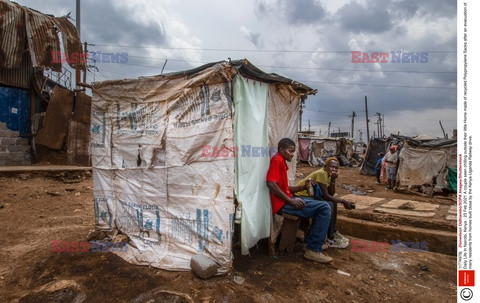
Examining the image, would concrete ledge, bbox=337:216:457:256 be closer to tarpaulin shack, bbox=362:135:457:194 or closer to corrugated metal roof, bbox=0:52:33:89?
tarpaulin shack, bbox=362:135:457:194

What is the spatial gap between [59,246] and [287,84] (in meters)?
4.14

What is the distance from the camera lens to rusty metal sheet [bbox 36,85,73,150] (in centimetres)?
1091

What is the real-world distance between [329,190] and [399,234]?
219cm

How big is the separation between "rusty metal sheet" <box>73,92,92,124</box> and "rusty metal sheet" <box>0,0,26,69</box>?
2.26 m

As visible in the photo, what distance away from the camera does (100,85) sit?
4.30 m

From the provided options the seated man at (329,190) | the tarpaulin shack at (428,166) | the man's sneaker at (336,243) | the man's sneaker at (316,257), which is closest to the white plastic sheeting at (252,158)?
the man's sneaker at (316,257)

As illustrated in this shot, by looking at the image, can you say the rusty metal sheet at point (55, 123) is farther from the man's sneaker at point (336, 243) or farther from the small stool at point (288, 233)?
the man's sneaker at point (336, 243)

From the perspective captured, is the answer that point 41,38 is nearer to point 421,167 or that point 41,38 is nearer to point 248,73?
point 248,73

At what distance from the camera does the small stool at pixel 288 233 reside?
393 centimetres

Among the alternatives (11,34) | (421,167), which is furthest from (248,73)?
(11,34)

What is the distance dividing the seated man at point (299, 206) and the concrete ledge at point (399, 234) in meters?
2.45

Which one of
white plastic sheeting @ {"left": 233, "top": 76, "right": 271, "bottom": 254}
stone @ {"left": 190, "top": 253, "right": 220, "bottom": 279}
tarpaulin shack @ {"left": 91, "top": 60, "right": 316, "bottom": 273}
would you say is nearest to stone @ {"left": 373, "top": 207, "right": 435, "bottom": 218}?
tarpaulin shack @ {"left": 91, "top": 60, "right": 316, "bottom": 273}

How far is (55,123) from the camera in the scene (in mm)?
11000

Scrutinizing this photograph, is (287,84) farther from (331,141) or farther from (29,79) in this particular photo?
(331,141)
